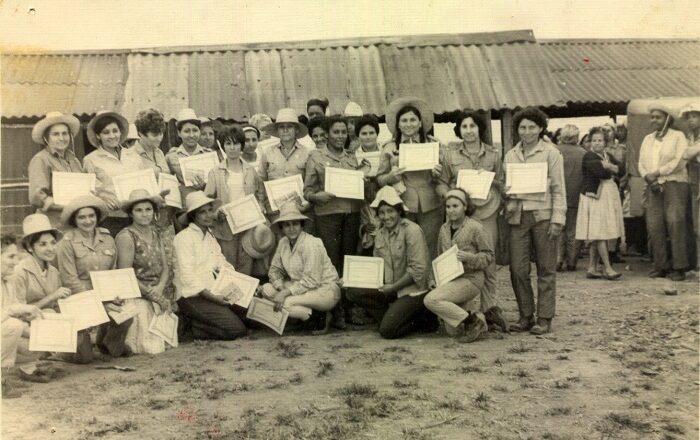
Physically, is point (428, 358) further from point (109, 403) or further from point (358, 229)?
point (109, 403)

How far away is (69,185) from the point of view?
19.2 ft

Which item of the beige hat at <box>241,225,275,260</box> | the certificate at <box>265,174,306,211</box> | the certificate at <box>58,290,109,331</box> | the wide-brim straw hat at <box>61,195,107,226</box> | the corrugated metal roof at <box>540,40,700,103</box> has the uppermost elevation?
the corrugated metal roof at <box>540,40,700,103</box>

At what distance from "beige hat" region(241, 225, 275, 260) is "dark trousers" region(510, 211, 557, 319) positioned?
238cm

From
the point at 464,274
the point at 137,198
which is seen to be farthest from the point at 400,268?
the point at 137,198

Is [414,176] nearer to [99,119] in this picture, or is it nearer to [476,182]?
[476,182]

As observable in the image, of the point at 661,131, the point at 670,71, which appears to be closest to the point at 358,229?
the point at 661,131

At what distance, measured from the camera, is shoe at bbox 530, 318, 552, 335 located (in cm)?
602

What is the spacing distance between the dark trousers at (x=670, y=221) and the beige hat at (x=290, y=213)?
476cm

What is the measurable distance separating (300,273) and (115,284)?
1.72 meters

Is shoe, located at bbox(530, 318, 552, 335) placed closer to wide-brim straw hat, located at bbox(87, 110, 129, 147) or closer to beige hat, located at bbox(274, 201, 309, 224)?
beige hat, located at bbox(274, 201, 309, 224)

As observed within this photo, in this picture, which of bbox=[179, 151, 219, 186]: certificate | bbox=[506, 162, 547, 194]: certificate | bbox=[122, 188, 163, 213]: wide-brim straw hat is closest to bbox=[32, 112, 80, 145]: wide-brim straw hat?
bbox=[122, 188, 163, 213]: wide-brim straw hat

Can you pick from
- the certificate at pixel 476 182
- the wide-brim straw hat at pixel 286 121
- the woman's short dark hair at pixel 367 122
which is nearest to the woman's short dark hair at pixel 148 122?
the wide-brim straw hat at pixel 286 121

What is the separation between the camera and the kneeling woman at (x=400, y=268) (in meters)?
6.12

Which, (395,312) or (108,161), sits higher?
(108,161)
